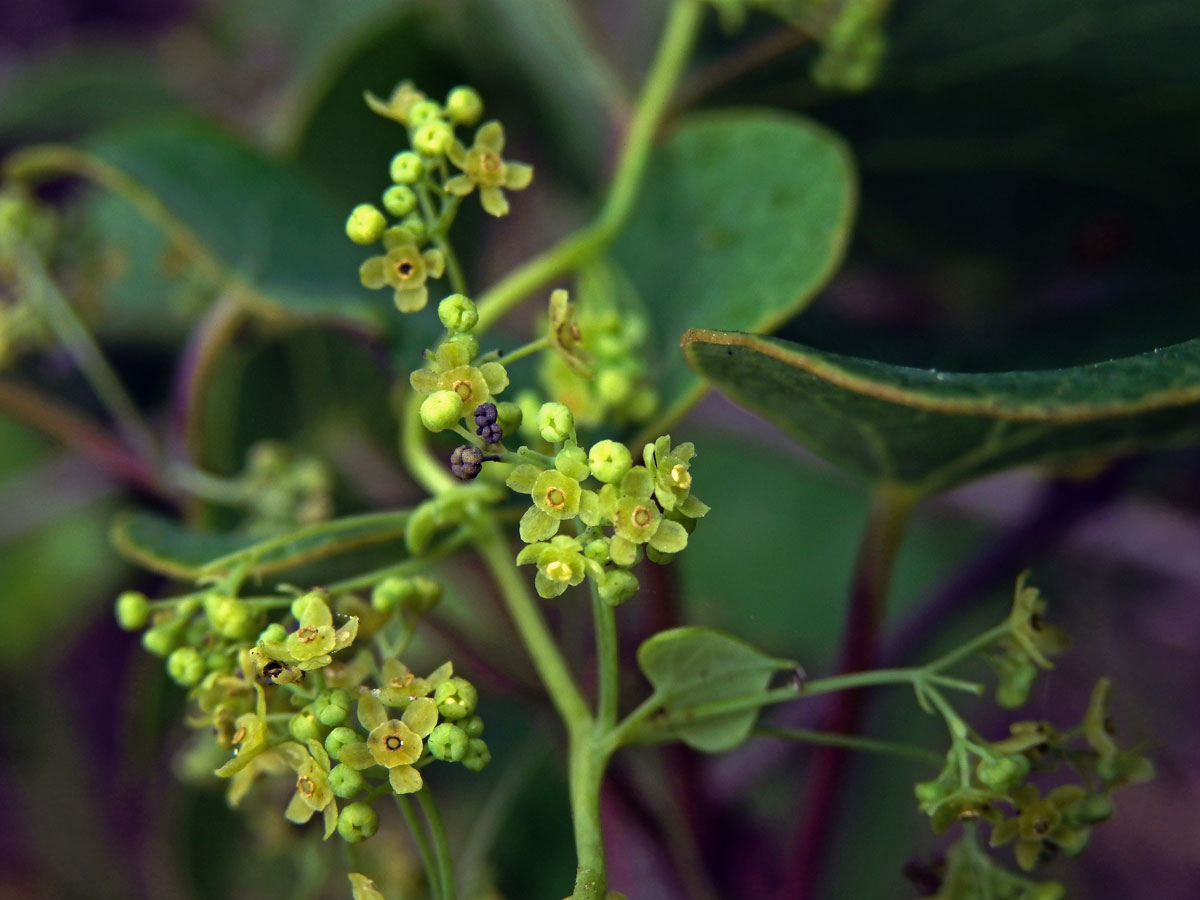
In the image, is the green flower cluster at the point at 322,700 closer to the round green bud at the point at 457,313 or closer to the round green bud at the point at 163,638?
the round green bud at the point at 163,638

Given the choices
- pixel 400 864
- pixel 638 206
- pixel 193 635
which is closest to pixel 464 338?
pixel 193 635

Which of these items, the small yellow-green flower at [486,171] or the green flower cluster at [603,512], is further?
the small yellow-green flower at [486,171]

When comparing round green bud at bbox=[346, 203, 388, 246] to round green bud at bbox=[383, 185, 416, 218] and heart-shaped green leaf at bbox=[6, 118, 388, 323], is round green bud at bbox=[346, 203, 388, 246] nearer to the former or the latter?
round green bud at bbox=[383, 185, 416, 218]

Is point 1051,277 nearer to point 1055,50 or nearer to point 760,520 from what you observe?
point 1055,50

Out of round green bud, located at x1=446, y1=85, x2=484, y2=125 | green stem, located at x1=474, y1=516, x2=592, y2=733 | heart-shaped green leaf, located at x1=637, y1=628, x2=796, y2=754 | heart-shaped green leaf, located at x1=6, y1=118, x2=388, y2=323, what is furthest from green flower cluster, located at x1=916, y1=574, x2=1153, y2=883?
heart-shaped green leaf, located at x1=6, y1=118, x2=388, y2=323

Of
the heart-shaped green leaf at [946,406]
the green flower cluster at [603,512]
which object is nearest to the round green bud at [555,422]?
the green flower cluster at [603,512]

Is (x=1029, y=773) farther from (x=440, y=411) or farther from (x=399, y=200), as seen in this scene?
(x=399, y=200)
